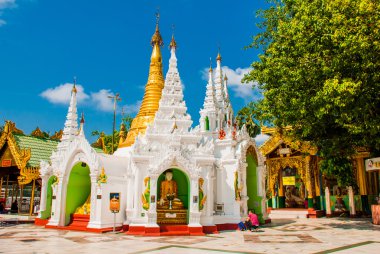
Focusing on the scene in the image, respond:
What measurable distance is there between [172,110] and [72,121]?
7.34 metres

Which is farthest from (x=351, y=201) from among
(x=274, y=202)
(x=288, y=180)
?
(x=274, y=202)

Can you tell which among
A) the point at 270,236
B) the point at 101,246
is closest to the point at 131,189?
the point at 101,246

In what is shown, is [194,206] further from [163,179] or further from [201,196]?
[163,179]

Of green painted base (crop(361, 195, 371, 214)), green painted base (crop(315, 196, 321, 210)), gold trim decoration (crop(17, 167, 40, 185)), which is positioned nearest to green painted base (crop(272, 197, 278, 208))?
green painted base (crop(315, 196, 321, 210))

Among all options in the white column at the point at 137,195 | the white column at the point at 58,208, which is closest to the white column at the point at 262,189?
the white column at the point at 137,195

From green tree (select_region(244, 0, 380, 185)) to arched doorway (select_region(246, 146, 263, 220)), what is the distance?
3.46 metres

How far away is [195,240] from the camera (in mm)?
13938

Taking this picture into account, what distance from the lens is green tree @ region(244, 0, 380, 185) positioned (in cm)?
1425

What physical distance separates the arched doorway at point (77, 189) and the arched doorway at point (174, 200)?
4.93 m

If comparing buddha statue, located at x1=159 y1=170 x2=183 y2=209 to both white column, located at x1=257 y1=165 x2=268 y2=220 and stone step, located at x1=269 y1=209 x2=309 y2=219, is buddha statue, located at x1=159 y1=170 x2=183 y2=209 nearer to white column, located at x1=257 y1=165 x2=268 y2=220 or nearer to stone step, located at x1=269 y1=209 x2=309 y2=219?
white column, located at x1=257 y1=165 x2=268 y2=220

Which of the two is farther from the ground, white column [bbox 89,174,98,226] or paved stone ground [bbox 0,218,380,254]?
white column [bbox 89,174,98,226]

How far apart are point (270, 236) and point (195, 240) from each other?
3.39 meters

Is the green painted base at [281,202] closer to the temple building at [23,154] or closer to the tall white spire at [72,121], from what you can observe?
the tall white spire at [72,121]

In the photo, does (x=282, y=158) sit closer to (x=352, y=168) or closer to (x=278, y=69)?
(x=352, y=168)
